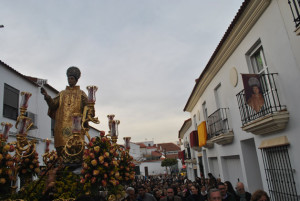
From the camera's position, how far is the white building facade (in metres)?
5.04

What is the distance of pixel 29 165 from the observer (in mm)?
4902

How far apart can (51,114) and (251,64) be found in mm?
5865

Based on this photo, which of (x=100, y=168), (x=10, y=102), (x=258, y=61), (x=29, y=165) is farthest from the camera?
(x=10, y=102)

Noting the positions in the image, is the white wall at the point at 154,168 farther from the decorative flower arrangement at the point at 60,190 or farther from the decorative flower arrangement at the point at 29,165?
the decorative flower arrangement at the point at 60,190

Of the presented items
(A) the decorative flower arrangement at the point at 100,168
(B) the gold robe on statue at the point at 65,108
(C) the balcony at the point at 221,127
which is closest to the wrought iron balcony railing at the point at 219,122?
(C) the balcony at the point at 221,127

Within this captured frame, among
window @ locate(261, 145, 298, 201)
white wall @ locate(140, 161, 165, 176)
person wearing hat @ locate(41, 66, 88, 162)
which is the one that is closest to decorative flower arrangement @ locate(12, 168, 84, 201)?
person wearing hat @ locate(41, 66, 88, 162)

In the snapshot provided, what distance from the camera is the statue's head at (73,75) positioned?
604cm

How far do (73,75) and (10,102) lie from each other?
682 centimetres

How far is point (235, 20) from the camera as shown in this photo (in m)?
6.77

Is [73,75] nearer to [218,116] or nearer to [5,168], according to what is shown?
[5,168]

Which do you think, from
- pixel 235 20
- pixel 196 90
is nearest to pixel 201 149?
pixel 196 90

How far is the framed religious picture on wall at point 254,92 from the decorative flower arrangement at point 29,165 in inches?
204

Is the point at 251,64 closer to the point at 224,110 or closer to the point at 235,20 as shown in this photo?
the point at 235,20

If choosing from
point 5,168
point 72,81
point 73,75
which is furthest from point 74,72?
point 5,168
